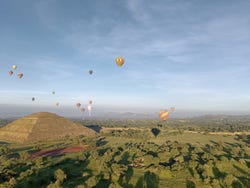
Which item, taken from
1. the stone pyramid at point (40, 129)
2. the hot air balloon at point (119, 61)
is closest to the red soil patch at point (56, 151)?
the stone pyramid at point (40, 129)

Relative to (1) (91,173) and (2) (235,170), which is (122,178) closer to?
(1) (91,173)

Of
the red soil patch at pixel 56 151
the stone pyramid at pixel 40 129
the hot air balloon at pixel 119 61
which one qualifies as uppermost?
the hot air balloon at pixel 119 61

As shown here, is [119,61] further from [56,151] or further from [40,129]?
[40,129]

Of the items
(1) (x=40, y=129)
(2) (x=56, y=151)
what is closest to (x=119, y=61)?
(2) (x=56, y=151)

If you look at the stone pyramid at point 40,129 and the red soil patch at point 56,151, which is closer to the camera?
the red soil patch at point 56,151

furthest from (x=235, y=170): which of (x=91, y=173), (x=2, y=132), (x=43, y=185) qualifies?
(x=2, y=132)

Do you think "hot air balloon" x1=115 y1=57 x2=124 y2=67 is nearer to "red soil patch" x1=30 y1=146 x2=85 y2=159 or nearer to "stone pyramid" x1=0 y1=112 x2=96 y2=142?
"red soil patch" x1=30 y1=146 x2=85 y2=159

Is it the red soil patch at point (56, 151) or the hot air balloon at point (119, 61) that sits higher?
the hot air balloon at point (119, 61)

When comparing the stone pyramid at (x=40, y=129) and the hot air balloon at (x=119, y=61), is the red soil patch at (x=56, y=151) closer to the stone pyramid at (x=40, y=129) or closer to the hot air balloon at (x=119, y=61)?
the stone pyramid at (x=40, y=129)

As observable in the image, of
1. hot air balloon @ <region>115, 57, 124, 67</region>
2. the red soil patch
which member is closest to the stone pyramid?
the red soil patch
